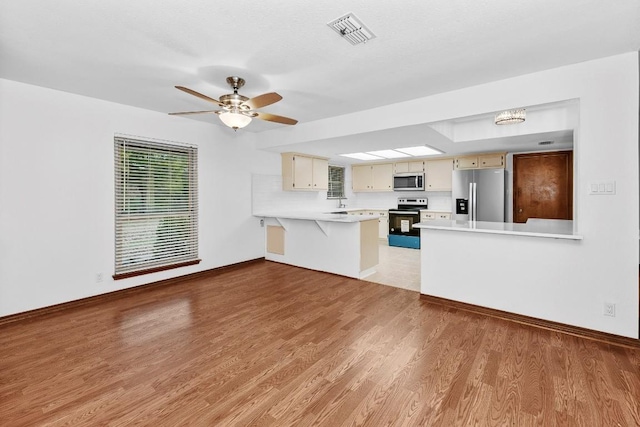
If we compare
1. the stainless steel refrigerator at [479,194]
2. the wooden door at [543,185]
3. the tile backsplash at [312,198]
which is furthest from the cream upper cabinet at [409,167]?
the wooden door at [543,185]

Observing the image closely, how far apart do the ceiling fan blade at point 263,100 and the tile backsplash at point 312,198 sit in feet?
9.16

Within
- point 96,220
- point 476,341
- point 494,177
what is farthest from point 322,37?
point 494,177

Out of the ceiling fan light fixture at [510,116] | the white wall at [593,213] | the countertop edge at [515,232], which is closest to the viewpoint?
the white wall at [593,213]

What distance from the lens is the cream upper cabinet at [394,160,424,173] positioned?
6.79 meters

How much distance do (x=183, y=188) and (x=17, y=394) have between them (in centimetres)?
295

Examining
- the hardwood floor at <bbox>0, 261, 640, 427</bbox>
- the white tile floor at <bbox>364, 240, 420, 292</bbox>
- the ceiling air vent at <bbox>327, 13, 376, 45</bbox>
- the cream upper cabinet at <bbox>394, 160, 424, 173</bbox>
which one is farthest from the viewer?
the cream upper cabinet at <bbox>394, 160, 424, 173</bbox>

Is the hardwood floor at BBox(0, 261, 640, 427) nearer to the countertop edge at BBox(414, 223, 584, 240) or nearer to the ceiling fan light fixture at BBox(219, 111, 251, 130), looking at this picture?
the countertop edge at BBox(414, 223, 584, 240)

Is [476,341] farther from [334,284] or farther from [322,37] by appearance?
[322,37]

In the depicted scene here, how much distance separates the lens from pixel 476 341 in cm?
248

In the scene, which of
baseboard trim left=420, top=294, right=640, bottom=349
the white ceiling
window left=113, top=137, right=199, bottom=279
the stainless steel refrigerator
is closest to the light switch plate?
the white ceiling

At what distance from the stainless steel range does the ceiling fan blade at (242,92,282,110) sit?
16.1 ft

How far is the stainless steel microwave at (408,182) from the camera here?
6762 millimetres

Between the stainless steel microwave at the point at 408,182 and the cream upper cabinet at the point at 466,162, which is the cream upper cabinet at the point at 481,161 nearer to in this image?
the cream upper cabinet at the point at 466,162

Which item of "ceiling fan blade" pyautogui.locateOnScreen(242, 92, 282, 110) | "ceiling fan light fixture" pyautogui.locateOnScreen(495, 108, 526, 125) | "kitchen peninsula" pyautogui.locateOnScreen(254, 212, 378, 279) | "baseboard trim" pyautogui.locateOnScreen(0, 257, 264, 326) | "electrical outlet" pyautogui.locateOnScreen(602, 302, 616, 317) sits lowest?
"baseboard trim" pyautogui.locateOnScreen(0, 257, 264, 326)
